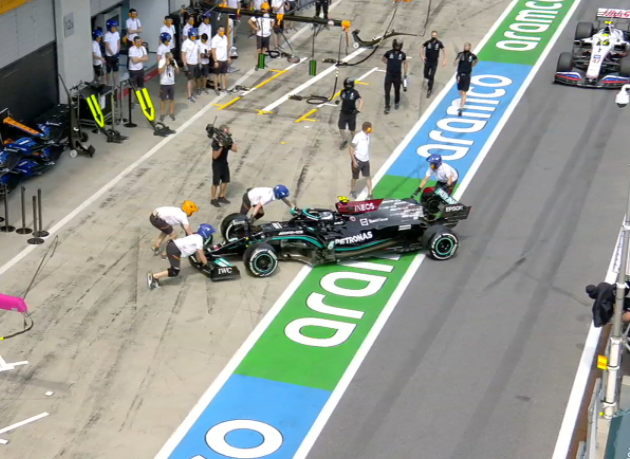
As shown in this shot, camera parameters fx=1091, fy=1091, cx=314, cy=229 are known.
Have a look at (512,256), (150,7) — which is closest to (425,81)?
(150,7)

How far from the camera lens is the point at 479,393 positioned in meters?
16.4

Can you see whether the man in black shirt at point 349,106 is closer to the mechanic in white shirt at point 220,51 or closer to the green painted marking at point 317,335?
the mechanic in white shirt at point 220,51

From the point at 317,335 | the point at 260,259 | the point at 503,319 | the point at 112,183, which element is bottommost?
the point at 317,335

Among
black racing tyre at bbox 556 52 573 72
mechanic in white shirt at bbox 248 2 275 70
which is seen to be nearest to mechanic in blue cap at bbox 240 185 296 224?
mechanic in white shirt at bbox 248 2 275 70

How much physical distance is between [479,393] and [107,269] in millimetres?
7121

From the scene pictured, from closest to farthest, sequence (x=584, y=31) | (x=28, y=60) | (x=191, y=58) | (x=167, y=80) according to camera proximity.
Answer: (x=28, y=60), (x=167, y=80), (x=191, y=58), (x=584, y=31)

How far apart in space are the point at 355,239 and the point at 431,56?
9671 mm

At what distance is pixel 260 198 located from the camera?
20344mm

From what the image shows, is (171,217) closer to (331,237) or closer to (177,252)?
(177,252)

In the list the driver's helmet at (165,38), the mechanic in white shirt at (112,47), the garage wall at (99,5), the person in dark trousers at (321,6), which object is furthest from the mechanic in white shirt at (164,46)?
the person in dark trousers at (321,6)

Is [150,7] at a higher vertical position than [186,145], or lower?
higher

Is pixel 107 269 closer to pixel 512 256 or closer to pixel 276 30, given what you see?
pixel 512 256

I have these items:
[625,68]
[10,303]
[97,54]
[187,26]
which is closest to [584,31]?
[625,68]

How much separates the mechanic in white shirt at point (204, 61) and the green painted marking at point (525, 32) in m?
8.55
